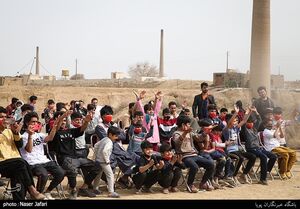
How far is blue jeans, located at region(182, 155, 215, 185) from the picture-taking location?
755 cm

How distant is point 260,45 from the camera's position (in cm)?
1961

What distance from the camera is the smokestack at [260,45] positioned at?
18812 millimetres

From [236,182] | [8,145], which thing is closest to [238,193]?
[236,182]

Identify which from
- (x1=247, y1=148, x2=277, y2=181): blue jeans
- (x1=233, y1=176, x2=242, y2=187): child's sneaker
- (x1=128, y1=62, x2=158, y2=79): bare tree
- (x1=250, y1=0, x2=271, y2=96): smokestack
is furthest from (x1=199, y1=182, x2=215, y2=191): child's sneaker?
(x1=128, y1=62, x2=158, y2=79): bare tree

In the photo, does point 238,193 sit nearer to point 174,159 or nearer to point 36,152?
point 174,159

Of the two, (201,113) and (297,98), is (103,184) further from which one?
(297,98)

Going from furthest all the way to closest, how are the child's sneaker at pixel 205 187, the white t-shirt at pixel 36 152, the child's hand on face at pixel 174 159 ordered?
1. the child's sneaker at pixel 205 187
2. the child's hand on face at pixel 174 159
3. the white t-shirt at pixel 36 152

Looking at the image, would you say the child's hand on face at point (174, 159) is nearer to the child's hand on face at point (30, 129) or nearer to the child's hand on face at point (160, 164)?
the child's hand on face at point (160, 164)

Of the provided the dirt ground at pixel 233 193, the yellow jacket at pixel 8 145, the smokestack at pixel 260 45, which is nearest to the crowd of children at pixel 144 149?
the yellow jacket at pixel 8 145

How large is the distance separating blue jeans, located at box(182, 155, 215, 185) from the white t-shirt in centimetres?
254

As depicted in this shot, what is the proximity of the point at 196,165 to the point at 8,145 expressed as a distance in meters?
3.31

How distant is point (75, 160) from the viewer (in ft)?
23.1

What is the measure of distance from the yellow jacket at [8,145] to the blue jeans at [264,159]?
4849 millimetres
